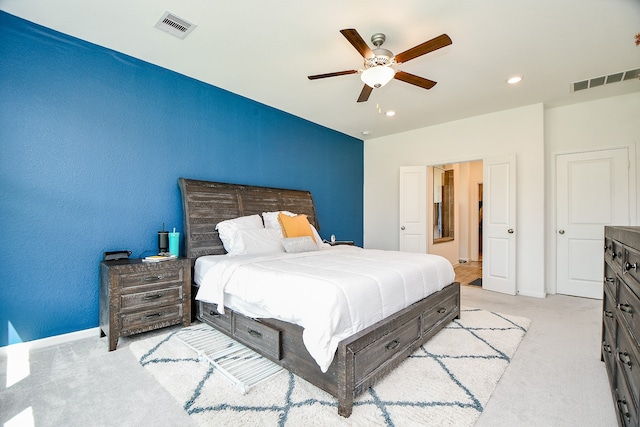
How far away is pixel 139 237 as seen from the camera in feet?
10.1

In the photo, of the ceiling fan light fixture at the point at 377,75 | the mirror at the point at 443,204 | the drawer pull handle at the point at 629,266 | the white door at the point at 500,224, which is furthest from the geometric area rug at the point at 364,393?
the mirror at the point at 443,204

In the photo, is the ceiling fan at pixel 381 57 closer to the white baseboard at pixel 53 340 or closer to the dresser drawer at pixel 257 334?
the dresser drawer at pixel 257 334

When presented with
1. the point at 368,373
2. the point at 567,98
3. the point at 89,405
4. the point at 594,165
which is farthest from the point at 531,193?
the point at 89,405

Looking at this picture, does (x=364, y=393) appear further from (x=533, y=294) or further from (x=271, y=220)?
(x=533, y=294)

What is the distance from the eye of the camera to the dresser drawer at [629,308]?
121 cm

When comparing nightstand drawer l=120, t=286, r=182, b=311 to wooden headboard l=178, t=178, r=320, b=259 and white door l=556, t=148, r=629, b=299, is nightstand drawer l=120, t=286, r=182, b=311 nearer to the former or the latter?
wooden headboard l=178, t=178, r=320, b=259

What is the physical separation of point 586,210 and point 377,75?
388 centimetres

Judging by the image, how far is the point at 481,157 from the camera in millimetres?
4727

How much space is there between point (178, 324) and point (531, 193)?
4.99m

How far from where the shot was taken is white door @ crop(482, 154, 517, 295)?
4.37 metres

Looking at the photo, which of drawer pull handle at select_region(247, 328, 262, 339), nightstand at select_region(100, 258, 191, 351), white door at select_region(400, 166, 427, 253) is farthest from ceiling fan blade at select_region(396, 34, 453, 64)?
white door at select_region(400, 166, 427, 253)

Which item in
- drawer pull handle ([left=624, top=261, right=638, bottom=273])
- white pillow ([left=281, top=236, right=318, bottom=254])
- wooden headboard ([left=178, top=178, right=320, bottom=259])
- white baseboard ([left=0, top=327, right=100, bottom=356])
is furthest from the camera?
white pillow ([left=281, top=236, right=318, bottom=254])

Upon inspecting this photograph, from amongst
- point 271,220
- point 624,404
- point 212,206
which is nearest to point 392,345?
point 624,404

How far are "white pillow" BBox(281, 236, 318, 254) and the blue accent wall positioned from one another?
4.04 feet
